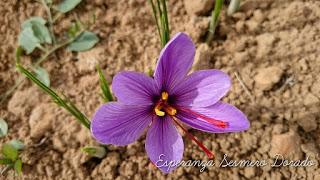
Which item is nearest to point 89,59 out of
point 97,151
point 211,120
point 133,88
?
point 97,151

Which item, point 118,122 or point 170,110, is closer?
point 118,122

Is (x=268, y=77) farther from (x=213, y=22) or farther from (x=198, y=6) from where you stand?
(x=198, y=6)

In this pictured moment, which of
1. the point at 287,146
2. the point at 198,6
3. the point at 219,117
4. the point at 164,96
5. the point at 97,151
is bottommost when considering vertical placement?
the point at 287,146

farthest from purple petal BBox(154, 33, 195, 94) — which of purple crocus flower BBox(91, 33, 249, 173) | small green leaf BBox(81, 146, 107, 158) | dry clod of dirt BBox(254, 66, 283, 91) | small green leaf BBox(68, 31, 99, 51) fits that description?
small green leaf BBox(68, 31, 99, 51)

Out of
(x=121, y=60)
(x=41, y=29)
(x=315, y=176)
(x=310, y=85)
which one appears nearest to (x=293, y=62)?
(x=310, y=85)

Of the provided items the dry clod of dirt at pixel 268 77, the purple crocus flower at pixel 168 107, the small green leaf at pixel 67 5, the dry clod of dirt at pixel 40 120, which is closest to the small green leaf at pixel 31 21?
the small green leaf at pixel 67 5

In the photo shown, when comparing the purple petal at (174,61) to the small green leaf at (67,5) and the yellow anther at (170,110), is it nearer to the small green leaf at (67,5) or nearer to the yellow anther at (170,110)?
the yellow anther at (170,110)
